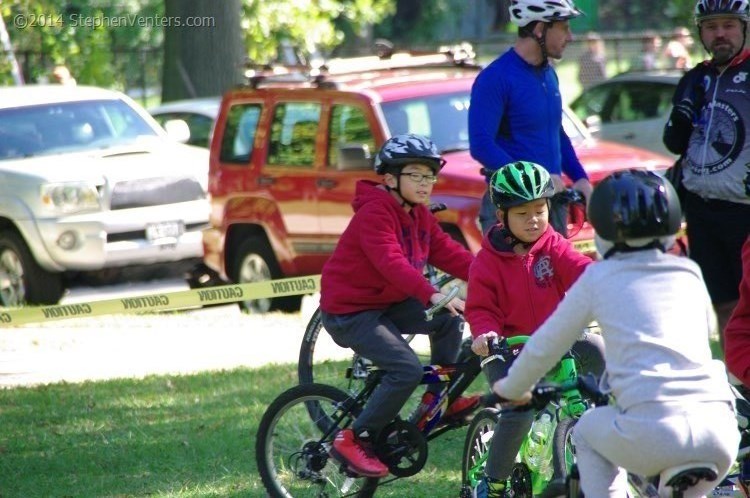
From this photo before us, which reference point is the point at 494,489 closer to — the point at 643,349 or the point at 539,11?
the point at 643,349

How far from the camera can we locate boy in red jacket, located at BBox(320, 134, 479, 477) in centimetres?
612

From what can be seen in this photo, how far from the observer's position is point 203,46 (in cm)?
1962

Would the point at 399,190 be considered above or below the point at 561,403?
above

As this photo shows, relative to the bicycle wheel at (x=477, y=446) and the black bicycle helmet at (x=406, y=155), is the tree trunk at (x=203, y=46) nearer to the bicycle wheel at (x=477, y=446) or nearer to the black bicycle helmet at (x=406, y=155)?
the black bicycle helmet at (x=406, y=155)

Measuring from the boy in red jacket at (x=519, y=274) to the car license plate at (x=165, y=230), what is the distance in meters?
7.92

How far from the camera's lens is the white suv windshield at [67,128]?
13484 mm

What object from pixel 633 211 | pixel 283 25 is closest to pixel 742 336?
pixel 633 211

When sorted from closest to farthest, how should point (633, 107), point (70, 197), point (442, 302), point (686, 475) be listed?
point (686, 475), point (442, 302), point (70, 197), point (633, 107)

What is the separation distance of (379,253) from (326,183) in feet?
19.6

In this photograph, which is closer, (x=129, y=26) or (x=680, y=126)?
(x=680, y=126)

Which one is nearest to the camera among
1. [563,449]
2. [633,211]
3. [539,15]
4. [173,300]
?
[633,211]

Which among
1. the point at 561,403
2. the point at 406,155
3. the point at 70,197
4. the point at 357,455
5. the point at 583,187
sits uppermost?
the point at 406,155

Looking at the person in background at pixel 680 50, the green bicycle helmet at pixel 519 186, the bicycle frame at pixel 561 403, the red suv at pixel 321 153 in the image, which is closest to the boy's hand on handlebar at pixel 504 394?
the bicycle frame at pixel 561 403

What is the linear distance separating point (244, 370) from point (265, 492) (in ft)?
9.74
